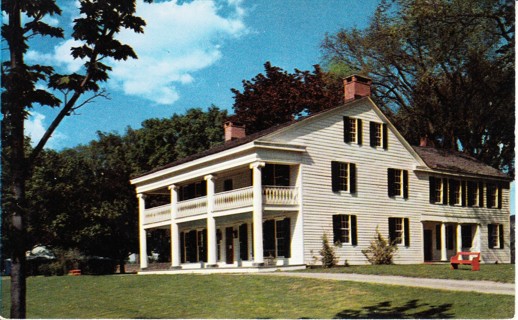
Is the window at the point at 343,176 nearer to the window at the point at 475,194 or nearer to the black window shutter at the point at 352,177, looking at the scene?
the black window shutter at the point at 352,177

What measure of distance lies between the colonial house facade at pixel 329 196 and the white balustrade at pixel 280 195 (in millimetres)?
40

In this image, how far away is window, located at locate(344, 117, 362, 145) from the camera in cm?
2652

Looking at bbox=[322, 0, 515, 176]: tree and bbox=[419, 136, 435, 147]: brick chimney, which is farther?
bbox=[419, 136, 435, 147]: brick chimney

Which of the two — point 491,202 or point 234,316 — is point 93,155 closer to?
point 491,202

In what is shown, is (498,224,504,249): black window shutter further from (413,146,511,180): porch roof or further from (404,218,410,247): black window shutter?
(404,218,410,247): black window shutter

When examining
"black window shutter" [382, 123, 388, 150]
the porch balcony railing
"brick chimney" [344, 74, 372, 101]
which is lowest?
the porch balcony railing

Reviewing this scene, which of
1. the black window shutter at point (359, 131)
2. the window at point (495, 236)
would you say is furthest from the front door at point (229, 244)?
the window at point (495, 236)

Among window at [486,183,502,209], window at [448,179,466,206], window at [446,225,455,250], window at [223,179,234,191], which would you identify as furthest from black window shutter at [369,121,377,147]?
window at [486,183,502,209]

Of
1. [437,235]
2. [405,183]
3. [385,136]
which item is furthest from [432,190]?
[385,136]

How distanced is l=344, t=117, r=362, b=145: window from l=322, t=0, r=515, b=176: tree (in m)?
5.67

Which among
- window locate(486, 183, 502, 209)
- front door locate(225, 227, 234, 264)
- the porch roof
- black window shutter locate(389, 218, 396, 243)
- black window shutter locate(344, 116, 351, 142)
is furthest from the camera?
window locate(486, 183, 502, 209)

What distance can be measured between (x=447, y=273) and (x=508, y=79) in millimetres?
13489

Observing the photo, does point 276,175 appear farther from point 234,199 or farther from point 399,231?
point 399,231

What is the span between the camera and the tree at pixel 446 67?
28.5 meters
